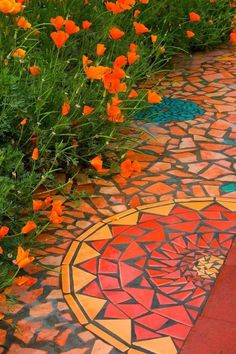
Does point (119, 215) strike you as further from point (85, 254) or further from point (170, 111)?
point (170, 111)

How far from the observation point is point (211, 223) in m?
3.14

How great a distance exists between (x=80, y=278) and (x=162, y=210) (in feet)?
2.27

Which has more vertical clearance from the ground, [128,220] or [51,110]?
[51,110]

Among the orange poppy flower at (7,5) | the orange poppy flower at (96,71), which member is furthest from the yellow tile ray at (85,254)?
the orange poppy flower at (7,5)

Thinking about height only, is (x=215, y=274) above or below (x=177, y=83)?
above

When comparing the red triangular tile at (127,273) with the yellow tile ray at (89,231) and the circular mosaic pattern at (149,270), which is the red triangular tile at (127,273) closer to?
the circular mosaic pattern at (149,270)

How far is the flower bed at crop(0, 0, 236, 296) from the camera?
2967mm

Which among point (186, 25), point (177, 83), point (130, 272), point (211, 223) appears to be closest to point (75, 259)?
point (130, 272)

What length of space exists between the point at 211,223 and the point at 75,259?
0.68 metres

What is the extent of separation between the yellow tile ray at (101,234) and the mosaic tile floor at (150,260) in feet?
0.07

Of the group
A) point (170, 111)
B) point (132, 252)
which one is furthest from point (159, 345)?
point (170, 111)

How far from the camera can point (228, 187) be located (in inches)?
138

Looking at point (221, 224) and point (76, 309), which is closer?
point (76, 309)

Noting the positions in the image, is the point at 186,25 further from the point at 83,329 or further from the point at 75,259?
the point at 83,329
